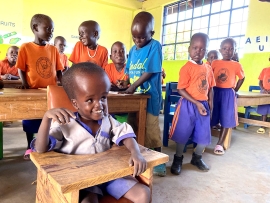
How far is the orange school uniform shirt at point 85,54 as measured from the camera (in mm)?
2514

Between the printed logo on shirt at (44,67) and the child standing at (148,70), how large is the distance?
33.7 inches

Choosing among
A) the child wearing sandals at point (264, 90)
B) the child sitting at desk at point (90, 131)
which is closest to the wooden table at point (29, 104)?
the child sitting at desk at point (90, 131)

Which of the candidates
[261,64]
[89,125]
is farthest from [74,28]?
[89,125]

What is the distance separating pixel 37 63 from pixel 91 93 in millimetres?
1475

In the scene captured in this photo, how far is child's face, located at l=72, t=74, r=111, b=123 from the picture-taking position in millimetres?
949

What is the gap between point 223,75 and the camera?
9.62 ft

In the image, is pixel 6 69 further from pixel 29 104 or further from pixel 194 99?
pixel 194 99

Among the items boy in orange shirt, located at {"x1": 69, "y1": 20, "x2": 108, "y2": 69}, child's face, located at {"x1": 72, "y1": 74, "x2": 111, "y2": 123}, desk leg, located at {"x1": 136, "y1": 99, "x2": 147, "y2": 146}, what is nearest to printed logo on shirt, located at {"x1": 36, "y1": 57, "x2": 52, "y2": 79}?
boy in orange shirt, located at {"x1": 69, "y1": 20, "x2": 108, "y2": 69}

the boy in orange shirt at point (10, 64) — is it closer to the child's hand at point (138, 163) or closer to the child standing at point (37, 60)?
the child standing at point (37, 60)

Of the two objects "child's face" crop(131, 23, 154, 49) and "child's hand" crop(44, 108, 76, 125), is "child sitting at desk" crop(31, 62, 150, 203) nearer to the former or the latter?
"child's hand" crop(44, 108, 76, 125)

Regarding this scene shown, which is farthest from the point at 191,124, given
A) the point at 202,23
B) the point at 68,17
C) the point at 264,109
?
the point at 68,17

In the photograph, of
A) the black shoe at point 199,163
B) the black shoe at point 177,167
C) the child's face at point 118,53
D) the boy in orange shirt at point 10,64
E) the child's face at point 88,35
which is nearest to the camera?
the black shoe at point 177,167

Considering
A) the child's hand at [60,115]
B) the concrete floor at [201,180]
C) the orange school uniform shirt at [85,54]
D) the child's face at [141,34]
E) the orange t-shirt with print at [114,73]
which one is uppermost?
the child's face at [141,34]

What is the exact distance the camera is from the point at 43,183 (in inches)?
32.7
